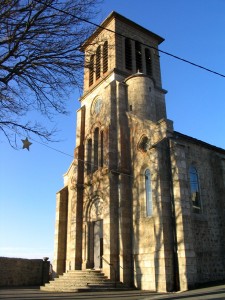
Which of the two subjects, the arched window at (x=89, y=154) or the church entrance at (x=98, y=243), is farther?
the arched window at (x=89, y=154)

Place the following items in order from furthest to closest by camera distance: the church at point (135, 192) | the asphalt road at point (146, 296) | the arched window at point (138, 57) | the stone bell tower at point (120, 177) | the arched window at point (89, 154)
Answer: the arched window at point (138, 57) → the arched window at point (89, 154) → the stone bell tower at point (120, 177) → the church at point (135, 192) → the asphalt road at point (146, 296)

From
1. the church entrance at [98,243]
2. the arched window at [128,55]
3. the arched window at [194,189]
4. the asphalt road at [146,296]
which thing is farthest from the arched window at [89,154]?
the asphalt road at [146,296]

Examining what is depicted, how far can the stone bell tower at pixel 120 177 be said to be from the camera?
58.4 feet

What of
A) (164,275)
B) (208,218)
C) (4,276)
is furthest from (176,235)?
(4,276)

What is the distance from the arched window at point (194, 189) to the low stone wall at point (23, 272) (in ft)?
42.9

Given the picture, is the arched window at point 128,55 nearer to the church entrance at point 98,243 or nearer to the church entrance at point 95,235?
the church entrance at point 95,235

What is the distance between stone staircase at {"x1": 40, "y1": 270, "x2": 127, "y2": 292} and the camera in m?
17.0

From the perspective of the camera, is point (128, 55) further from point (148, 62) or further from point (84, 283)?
point (84, 283)

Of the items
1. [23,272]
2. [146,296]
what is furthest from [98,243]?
[146,296]

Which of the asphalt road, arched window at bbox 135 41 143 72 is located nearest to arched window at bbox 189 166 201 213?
the asphalt road

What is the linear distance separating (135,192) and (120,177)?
139 cm

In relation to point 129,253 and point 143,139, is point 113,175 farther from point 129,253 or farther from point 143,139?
point 129,253

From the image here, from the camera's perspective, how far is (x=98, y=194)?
21844 mm

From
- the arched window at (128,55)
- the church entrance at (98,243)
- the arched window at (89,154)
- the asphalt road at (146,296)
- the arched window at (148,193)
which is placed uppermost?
the arched window at (128,55)
